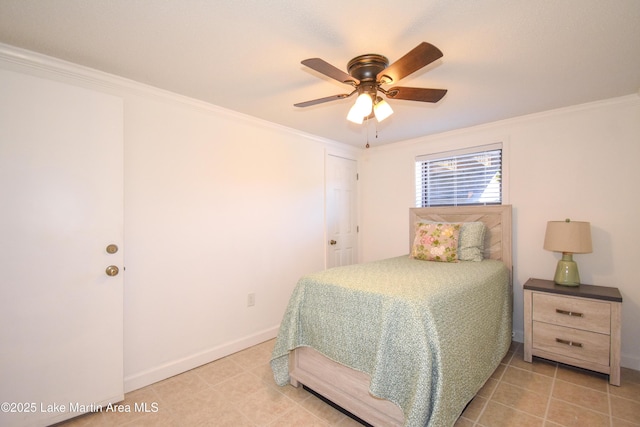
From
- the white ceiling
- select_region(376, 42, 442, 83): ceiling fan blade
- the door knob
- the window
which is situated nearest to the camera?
select_region(376, 42, 442, 83): ceiling fan blade

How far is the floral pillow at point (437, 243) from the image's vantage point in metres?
2.74

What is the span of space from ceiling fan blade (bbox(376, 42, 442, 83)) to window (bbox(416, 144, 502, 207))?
6.76ft

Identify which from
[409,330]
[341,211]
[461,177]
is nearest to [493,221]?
[461,177]

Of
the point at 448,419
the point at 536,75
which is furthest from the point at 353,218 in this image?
the point at 448,419

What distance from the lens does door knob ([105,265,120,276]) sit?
191 centimetres

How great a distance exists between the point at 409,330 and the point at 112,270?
192cm

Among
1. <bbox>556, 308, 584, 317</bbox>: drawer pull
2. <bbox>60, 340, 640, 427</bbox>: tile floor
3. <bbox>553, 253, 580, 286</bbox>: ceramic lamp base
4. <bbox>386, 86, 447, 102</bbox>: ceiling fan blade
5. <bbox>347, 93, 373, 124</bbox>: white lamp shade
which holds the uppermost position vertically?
Result: <bbox>386, 86, 447, 102</bbox>: ceiling fan blade

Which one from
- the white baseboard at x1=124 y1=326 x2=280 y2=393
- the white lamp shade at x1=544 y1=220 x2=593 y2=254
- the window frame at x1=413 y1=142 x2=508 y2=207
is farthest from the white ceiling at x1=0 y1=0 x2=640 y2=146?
the white baseboard at x1=124 y1=326 x2=280 y2=393

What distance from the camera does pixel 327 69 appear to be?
1.42 m

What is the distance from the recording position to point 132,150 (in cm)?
210

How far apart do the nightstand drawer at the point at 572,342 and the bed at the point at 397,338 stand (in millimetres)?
Result: 244

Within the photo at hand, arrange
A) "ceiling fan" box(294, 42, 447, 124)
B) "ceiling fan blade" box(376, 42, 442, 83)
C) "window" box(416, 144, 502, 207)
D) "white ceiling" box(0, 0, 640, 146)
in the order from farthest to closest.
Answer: "window" box(416, 144, 502, 207) → "ceiling fan" box(294, 42, 447, 124) → "white ceiling" box(0, 0, 640, 146) → "ceiling fan blade" box(376, 42, 442, 83)

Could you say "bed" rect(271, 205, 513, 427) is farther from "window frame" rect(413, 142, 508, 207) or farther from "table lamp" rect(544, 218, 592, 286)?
"window frame" rect(413, 142, 508, 207)

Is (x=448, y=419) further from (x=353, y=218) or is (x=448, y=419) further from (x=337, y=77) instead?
(x=353, y=218)
